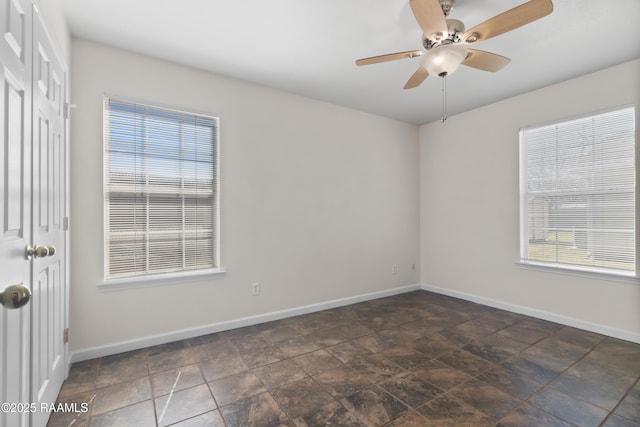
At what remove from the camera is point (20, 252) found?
1198 mm

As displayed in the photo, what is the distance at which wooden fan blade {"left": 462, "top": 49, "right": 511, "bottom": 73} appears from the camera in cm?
201

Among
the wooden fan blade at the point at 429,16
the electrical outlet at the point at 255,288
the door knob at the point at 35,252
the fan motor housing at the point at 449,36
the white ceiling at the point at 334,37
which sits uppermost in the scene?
the white ceiling at the point at 334,37

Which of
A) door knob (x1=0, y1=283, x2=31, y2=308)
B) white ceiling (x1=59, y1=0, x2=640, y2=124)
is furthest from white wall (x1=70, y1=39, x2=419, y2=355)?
door knob (x1=0, y1=283, x2=31, y2=308)

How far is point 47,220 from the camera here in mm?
1618

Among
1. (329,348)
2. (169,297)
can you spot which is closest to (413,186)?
(329,348)

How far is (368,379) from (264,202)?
6.41ft

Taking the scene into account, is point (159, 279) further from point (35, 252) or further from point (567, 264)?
point (567, 264)

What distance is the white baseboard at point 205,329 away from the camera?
2.38 metres

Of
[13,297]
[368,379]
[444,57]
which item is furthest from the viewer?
[368,379]

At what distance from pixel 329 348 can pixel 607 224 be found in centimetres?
298

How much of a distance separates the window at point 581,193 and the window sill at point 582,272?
0.03 meters

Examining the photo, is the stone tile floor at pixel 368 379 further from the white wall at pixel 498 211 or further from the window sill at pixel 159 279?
the window sill at pixel 159 279

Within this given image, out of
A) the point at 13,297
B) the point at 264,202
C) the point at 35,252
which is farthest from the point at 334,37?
the point at 13,297

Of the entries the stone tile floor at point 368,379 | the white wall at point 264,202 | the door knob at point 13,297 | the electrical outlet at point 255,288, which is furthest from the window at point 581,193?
the door knob at point 13,297
